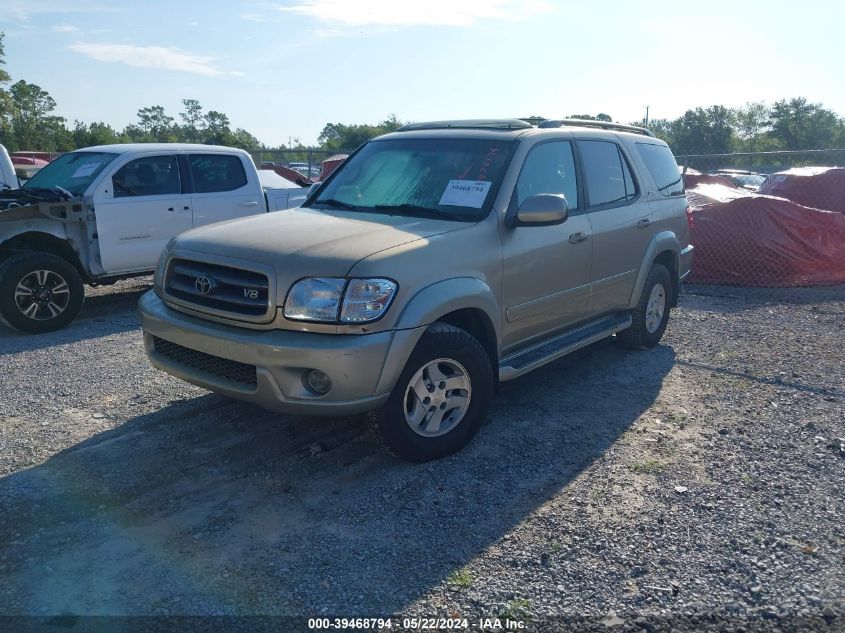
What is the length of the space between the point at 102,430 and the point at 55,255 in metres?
3.42

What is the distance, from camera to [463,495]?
382cm

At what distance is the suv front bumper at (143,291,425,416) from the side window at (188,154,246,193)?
5062 millimetres

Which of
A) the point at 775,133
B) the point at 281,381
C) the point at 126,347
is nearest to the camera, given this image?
the point at 281,381

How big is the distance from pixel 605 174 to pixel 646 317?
147 centimetres

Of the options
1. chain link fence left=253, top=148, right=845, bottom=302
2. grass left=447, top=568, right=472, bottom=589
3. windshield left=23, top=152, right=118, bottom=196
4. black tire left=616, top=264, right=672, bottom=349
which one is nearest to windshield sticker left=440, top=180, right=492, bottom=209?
grass left=447, top=568, right=472, bottom=589

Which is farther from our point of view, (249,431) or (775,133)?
(775,133)

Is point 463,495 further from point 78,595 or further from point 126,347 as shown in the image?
point 126,347

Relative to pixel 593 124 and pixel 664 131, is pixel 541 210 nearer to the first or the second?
pixel 593 124

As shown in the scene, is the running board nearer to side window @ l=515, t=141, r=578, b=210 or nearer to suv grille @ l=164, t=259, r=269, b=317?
side window @ l=515, t=141, r=578, b=210

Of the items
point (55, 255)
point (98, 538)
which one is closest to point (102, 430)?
point (98, 538)

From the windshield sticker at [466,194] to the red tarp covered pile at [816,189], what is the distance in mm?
8572

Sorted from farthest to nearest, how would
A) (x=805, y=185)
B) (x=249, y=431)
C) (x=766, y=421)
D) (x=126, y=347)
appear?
1. (x=805, y=185)
2. (x=126, y=347)
3. (x=766, y=421)
4. (x=249, y=431)

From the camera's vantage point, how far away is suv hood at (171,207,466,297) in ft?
12.2

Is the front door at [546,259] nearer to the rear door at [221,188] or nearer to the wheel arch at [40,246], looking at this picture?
the rear door at [221,188]
